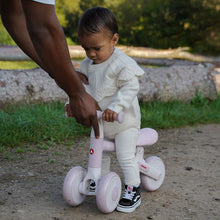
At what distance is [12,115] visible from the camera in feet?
13.2

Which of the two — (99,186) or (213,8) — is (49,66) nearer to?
(99,186)

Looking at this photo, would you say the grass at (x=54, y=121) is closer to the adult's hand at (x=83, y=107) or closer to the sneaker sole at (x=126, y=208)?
the sneaker sole at (x=126, y=208)

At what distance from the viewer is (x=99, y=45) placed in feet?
7.32

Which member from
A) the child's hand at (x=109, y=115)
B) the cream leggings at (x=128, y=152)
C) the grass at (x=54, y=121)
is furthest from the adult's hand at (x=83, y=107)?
the grass at (x=54, y=121)

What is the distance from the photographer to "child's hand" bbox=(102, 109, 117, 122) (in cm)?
213

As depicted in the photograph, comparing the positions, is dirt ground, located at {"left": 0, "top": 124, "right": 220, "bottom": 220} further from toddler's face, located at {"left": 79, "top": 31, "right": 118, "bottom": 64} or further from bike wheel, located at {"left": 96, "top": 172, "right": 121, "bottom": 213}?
toddler's face, located at {"left": 79, "top": 31, "right": 118, "bottom": 64}

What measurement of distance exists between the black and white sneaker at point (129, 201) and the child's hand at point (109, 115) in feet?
1.70

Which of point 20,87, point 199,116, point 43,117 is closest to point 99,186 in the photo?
point 43,117

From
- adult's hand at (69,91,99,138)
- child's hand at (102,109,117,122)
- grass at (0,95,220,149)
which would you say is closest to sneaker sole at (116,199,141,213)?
child's hand at (102,109,117,122)

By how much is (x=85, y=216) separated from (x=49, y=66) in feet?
3.34

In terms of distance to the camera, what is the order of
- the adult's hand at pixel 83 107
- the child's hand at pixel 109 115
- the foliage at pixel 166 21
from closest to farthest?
1. the adult's hand at pixel 83 107
2. the child's hand at pixel 109 115
3. the foliage at pixel 166 21

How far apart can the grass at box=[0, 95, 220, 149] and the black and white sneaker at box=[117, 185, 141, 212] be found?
145 centimetres

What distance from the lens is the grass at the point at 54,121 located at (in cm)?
375

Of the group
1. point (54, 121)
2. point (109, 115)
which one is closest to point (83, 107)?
point (109, 115)
